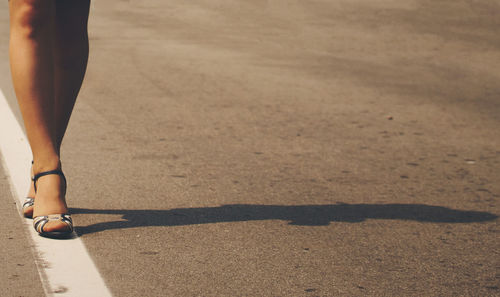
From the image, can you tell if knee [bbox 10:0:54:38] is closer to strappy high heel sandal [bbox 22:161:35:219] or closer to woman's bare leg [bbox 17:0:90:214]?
woman's bare leg [bbox 17:0:90:214]

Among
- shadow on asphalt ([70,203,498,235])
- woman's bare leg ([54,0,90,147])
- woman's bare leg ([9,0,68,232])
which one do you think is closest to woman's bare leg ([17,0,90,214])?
woman's bare leg ([54,0,90,147])

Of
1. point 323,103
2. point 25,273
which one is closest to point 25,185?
point 25,273

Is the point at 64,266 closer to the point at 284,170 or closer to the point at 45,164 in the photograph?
the point at 45,164

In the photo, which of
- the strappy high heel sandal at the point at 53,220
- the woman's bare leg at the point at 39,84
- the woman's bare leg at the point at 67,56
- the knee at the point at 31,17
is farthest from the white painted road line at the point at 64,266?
the knee at the point at 31,17

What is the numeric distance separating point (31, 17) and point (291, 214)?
4.71 ft

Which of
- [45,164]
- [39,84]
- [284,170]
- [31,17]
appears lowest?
[284,170]

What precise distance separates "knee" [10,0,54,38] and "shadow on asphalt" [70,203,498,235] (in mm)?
834

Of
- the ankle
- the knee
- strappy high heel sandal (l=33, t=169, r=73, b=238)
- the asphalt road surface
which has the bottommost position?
the asphalt road surface

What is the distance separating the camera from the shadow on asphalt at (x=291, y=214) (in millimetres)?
3732

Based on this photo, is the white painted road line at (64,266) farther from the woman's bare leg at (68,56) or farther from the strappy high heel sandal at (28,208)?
the woman's bare leg at (68,56)

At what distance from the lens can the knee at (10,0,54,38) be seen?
350 cm

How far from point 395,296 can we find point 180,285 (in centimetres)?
74

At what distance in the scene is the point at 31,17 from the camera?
11.6ft

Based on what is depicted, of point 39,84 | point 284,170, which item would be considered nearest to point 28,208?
point 39,84
